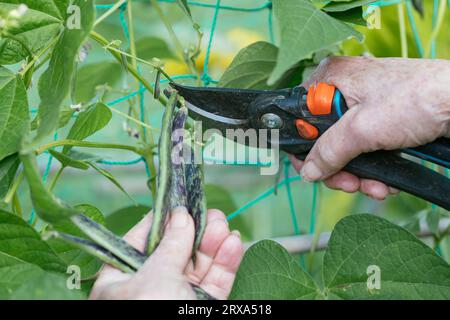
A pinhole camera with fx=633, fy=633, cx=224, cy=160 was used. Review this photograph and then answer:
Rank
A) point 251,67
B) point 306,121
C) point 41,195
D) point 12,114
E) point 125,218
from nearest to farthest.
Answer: point 41,195
point 12,114
point 306,121
point 251,67
point 125,218

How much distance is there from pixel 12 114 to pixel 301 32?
273 millimetres

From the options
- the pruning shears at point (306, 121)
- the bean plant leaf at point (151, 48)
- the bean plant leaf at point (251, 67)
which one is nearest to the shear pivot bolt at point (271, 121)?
the pruning shears at point (306, 121)

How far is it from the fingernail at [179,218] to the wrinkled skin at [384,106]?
0.20m

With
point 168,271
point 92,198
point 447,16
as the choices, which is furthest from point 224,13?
point 168,271

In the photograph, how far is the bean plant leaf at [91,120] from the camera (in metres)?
0.68

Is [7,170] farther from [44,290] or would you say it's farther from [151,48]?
[151,48]

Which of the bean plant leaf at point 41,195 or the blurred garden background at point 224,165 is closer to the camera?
the bean plant leaf at point 41,195

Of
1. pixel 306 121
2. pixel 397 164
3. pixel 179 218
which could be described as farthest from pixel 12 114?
pixel 397 164

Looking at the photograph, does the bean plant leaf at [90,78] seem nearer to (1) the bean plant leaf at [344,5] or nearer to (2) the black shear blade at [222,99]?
(2) the black shear blade at [222,99]

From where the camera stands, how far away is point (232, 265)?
59cm

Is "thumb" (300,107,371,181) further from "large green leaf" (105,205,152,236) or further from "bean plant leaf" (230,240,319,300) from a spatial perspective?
"large green leaf" (105,205,152,236)

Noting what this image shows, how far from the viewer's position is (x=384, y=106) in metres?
0.63

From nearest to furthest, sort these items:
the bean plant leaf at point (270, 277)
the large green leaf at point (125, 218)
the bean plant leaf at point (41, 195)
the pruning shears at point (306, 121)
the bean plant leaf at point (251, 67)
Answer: the bean plant leaf at point (41, 195) → the bean plant leaf at point (270, 277) → the pruning shears at point (306, 121) → the bean plant leaf at point (251, 67) → the large green leaf at point (125, 218)

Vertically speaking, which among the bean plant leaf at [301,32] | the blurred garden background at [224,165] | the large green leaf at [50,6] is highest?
the large green leaf at [50,6]
